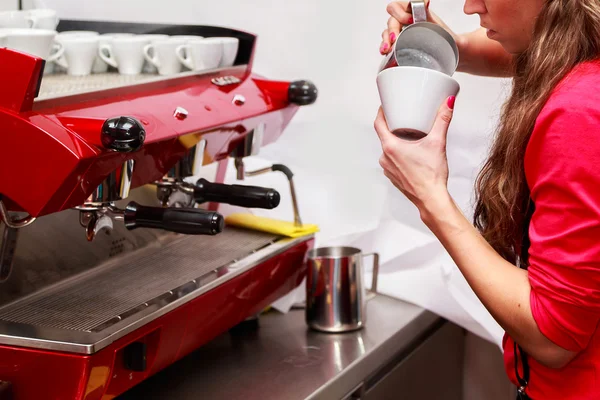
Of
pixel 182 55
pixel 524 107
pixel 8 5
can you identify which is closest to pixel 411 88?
pixel 524 107

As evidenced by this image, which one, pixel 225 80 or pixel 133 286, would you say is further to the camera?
pixel 225 80

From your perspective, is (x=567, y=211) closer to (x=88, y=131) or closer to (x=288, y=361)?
(x=88, y=131)

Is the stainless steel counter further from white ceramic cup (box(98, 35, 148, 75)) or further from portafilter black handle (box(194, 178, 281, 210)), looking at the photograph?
white ceramic cup (box(98, 35, 148, 75))

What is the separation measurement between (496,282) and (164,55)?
64 cm

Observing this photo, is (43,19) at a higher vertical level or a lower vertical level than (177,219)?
higher

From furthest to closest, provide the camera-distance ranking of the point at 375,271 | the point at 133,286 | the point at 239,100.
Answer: the point at 375,271 < the point at 239,100 < the point at 133,286

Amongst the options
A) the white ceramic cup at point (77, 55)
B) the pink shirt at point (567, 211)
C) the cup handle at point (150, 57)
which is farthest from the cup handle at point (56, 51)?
the pink shirt at point (567, 211)

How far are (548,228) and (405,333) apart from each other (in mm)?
686

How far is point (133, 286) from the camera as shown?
1.11m

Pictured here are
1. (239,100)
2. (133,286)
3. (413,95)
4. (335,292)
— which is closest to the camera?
(413,95)

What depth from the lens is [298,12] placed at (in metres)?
1.77

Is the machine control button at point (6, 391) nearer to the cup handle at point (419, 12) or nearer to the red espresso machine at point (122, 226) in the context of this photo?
the red espresso machine at point (122, 226)

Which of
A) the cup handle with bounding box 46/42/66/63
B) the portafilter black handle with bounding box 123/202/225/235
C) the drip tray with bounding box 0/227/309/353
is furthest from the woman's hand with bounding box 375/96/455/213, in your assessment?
the cup handle with bounding box 46/42/66/63

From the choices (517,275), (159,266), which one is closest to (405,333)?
(159,266)
